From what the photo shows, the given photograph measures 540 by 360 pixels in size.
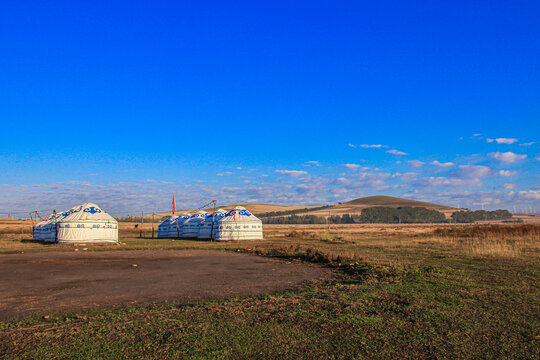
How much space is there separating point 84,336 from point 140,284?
594 centimetres

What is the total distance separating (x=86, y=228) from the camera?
36.5m

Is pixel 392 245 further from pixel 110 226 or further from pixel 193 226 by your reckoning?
pixel 193 226

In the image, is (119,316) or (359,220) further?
(359,220)

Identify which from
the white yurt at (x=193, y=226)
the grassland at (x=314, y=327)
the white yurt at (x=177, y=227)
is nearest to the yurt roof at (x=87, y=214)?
the white yurt at (x=193, y=226)

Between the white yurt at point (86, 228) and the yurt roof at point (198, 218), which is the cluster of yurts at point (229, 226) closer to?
the yurt roof at point (198, 218)

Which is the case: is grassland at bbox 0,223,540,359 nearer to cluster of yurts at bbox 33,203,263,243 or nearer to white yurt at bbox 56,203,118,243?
Result: cluster of yurts at bbox 33,203,263,243

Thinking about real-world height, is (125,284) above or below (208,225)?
below

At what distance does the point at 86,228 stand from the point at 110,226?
221 cm

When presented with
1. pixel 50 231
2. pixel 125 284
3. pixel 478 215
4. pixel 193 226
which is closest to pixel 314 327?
pixel 125 284

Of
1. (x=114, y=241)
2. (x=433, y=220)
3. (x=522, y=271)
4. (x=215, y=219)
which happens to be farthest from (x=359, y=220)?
(x=522, y=271)

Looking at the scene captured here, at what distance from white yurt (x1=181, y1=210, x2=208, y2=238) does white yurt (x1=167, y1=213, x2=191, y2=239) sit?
42.6 inches

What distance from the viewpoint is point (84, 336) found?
18.3ft

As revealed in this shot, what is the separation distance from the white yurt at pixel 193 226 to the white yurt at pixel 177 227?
1.08 meters

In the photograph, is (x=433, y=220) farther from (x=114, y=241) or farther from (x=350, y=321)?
(x=350, y=321)
